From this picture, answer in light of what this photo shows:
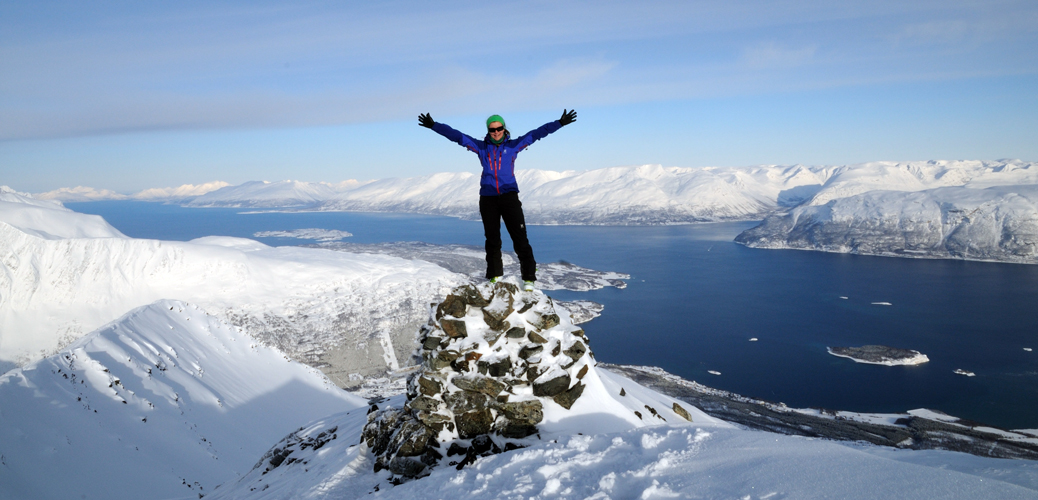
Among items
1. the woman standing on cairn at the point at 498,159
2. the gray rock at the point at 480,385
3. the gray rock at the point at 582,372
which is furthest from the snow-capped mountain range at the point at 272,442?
the woman standing on cairn at the point at 498,159

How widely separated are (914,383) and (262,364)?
70322 mm

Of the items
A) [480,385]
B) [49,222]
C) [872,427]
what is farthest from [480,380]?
A: [49,222]

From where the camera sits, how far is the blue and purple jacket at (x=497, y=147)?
948cm

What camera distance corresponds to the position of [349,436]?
12688 millimetres

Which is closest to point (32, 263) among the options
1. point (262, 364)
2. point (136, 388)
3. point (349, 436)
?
point (262, 364)

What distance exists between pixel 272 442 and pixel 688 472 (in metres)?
22.6

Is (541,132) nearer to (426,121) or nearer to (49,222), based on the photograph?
(426,121)

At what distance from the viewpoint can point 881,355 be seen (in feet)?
216

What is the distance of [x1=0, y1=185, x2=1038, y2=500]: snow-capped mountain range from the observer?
6.02 meters

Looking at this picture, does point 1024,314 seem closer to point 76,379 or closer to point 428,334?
point 428,334

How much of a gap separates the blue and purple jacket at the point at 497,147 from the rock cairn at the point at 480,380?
2621 millimetres

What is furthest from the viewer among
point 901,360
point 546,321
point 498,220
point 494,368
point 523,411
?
point 901,360

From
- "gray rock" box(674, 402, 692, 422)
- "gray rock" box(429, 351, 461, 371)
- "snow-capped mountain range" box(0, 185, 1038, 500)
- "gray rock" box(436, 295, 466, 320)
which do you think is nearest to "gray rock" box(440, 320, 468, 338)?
"gray rock" box(436, 295, 466, 320)

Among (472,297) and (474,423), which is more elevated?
(472,297)
